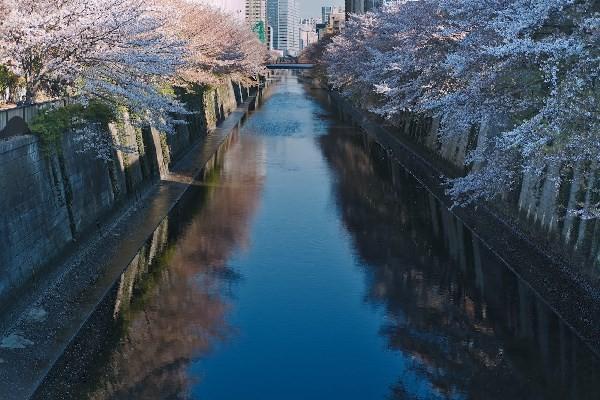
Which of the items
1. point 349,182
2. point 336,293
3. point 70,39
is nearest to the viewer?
point 336,293

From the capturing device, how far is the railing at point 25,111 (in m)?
19.2

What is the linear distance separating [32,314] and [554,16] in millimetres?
15021

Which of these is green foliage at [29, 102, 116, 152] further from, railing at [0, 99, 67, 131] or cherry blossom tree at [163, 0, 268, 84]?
cherry blossom tree at [163, 0, 268, 84]

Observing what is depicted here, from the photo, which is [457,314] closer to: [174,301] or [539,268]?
[539,268]

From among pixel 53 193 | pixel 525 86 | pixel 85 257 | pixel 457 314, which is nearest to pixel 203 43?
pixel 53 193

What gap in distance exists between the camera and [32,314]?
57.1 feet

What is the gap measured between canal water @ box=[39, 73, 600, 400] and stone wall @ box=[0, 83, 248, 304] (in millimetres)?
2316

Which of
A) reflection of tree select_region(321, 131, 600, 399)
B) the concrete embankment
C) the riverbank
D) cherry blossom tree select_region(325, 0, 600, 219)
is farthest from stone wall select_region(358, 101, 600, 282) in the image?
the concrete embankment

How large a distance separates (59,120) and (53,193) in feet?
7.61

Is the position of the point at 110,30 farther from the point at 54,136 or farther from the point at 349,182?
the point at 349,182

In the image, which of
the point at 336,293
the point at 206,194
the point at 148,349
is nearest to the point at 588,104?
the point at 336,293

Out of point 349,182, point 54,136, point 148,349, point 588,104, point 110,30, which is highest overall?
point 110,30

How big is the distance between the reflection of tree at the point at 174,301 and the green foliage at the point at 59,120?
4618 mm

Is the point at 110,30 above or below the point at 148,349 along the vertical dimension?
above
